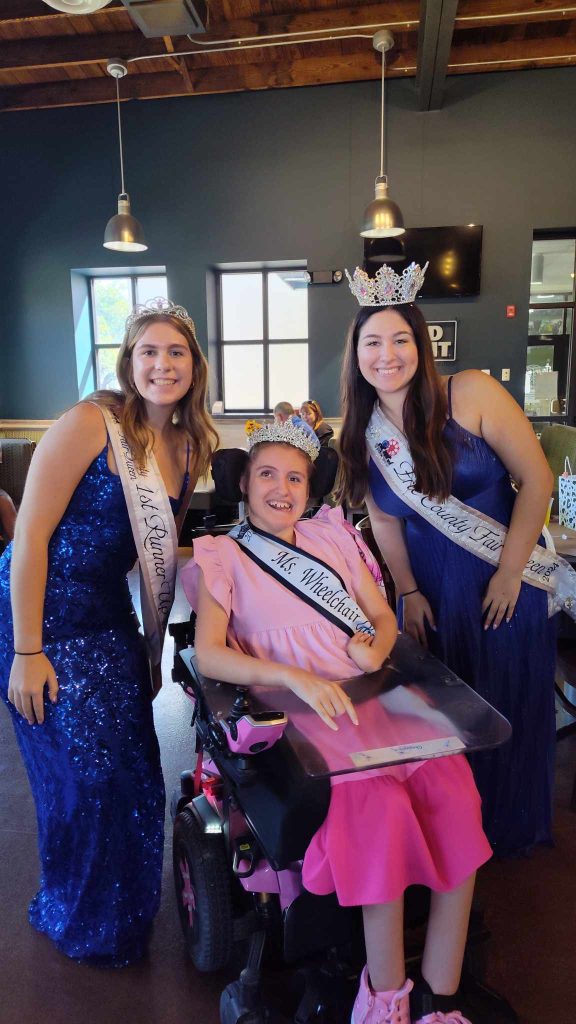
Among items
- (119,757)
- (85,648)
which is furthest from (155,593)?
(119,757)

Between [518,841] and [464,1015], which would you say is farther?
[518,841]

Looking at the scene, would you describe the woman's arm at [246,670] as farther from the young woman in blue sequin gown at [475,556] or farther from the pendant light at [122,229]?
the pendant light at [122,229]

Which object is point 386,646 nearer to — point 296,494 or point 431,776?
point 431,776

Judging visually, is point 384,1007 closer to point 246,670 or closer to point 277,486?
point 246,670

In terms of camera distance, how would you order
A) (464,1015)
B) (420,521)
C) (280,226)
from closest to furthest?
(464,1015) → (420,521) → (280,226)

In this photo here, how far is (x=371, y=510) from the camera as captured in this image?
1782mm

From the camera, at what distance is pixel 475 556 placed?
165 centimetres

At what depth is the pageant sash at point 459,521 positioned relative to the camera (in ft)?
5.28

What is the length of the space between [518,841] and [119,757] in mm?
1100

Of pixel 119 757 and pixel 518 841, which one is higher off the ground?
pixel 119 757

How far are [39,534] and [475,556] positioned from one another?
1.02 meters

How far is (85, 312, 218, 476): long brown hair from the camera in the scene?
143cm

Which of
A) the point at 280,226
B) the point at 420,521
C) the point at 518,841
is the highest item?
the point at 280,226

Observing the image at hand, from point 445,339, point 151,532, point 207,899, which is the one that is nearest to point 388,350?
point 151,532
